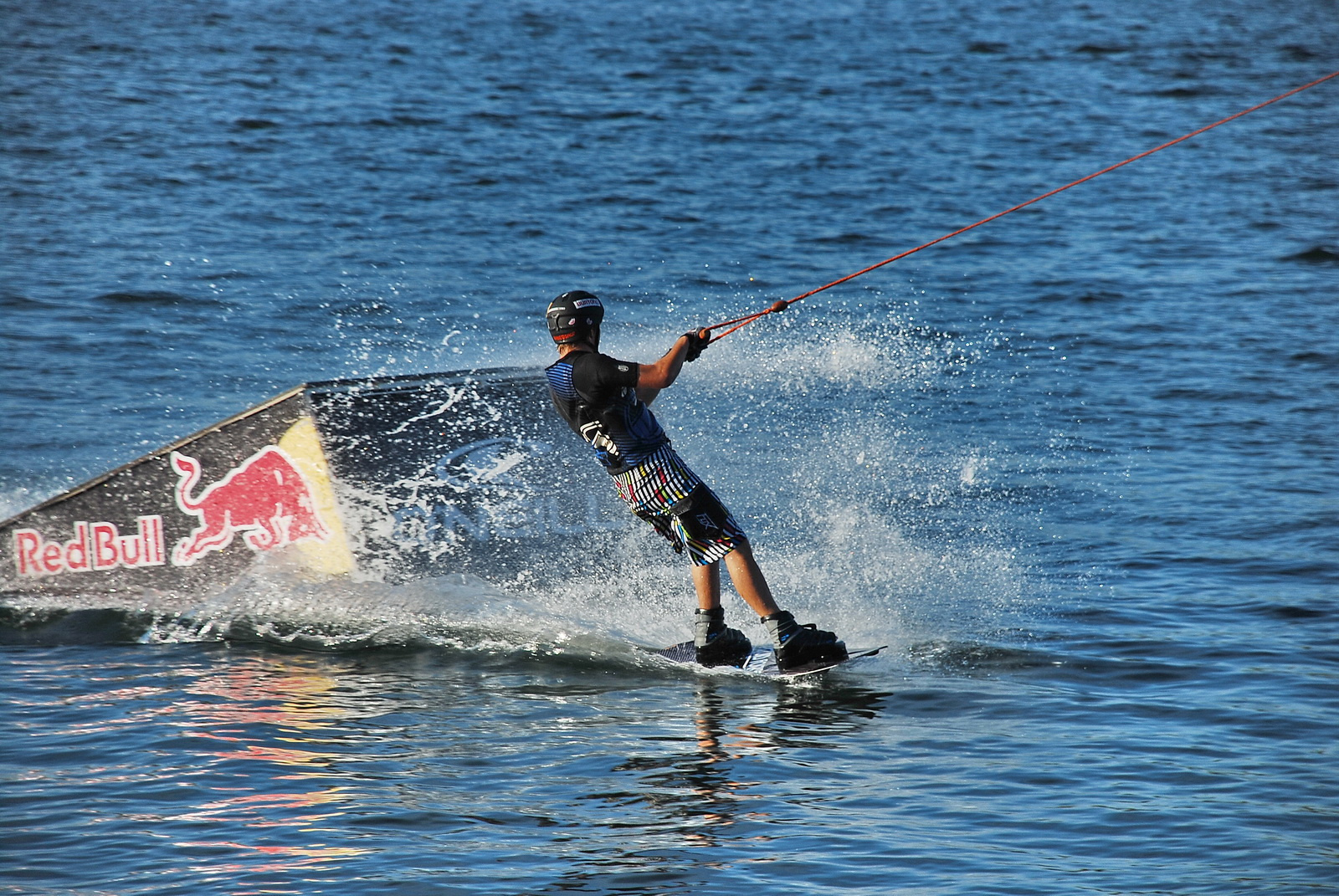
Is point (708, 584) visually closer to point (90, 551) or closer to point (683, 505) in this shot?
point (683, 505)

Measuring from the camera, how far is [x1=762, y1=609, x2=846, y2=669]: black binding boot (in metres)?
6.96

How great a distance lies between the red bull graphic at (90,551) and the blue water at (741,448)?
0.37m

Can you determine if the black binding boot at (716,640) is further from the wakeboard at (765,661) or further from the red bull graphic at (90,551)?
the red bull graphic at (90,551)

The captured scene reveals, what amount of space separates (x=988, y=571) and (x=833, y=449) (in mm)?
2465

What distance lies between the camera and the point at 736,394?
12406 mm

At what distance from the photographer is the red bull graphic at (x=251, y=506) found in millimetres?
7801

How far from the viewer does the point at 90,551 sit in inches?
310

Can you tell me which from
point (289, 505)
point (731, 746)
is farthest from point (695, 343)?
point (289, 505)

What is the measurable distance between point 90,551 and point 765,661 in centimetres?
384

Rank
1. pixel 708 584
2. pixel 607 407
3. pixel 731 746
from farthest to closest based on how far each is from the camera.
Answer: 1. pixel 708 584
2. pixel 607 407
3. pixel 731 746

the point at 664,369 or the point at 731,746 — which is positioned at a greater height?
the point at 664,369

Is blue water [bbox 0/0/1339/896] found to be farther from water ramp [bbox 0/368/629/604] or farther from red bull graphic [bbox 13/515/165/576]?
red bull graphic [bbox 13/515/165/576]

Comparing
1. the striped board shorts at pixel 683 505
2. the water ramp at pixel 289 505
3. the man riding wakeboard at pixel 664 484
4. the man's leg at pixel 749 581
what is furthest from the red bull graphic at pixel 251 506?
the man's leg at pixel 749 581

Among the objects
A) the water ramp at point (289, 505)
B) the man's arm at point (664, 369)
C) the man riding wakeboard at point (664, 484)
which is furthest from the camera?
the water ramp at point (289, 505)
